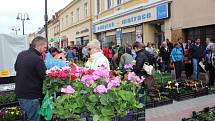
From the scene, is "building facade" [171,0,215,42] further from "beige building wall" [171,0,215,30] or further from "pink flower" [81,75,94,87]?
"pink flower" [81,75,94,87]

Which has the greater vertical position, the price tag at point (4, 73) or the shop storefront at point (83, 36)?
the shop storefront at point (83, 36)

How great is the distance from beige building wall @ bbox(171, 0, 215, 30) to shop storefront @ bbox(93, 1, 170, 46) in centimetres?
72

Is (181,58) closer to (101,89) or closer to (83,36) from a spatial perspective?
(101,89)

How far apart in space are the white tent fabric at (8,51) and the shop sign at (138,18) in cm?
893

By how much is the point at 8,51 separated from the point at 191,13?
8781mm

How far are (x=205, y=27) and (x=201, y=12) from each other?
724mm

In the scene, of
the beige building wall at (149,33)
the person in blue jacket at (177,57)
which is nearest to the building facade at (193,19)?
the person in blue jacket at (177,57)

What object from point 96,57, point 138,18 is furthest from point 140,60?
point 138,18

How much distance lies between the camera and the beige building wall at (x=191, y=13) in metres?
15.6

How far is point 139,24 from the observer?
917 inches

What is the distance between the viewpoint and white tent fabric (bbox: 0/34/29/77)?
40.3 feet

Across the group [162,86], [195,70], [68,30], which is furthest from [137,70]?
[68,30]

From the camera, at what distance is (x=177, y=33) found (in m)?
18.3

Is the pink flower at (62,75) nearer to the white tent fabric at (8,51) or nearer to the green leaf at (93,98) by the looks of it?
the green leaf at (93,98)
